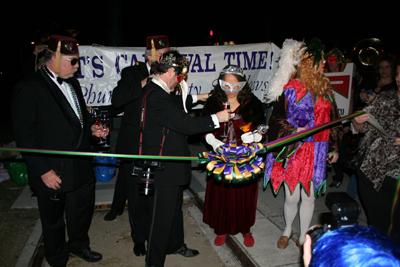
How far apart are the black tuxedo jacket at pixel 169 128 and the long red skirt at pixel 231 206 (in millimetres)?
671

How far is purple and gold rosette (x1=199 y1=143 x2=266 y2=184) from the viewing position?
2.57 metres

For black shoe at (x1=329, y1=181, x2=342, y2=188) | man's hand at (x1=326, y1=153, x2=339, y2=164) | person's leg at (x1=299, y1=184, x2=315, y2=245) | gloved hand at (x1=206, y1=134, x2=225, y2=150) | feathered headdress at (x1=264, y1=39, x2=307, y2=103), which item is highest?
feathered headdress at (x1=264, y1=39, x2=307, y2=103)

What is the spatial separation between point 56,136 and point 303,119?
8.14 feet

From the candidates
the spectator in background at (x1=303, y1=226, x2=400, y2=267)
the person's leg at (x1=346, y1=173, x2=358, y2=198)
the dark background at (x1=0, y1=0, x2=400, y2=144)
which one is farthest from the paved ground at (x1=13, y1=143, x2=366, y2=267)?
the dark background at (x1=0, y1=0, x2=400, y2=144)

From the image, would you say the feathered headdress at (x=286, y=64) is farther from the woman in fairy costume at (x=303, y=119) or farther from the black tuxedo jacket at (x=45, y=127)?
the black tuxedo jacket at (x=45, y=127)

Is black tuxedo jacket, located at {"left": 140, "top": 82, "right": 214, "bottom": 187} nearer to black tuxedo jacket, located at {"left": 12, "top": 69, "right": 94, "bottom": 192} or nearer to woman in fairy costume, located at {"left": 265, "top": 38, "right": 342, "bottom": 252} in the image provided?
black tuxedo jacket, located at {"left": 12, "top": 69, "right": 94, "bottom": 192}

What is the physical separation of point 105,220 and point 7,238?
1.22 m

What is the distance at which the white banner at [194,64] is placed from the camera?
5387 mm

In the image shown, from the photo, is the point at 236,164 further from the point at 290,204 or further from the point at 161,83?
the point at 290,204

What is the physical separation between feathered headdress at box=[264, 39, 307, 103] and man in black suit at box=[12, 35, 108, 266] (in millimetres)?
1979

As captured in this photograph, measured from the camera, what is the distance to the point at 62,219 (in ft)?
10.1

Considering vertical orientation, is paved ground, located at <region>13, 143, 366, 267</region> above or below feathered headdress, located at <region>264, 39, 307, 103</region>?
below

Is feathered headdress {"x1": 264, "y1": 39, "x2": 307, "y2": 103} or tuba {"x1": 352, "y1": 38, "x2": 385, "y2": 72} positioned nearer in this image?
feathered headdress {"x1": 264, "y1": 39, "x2": 307, "y2": 103}

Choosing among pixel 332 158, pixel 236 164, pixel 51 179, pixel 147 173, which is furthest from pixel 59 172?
pixel 332 158
